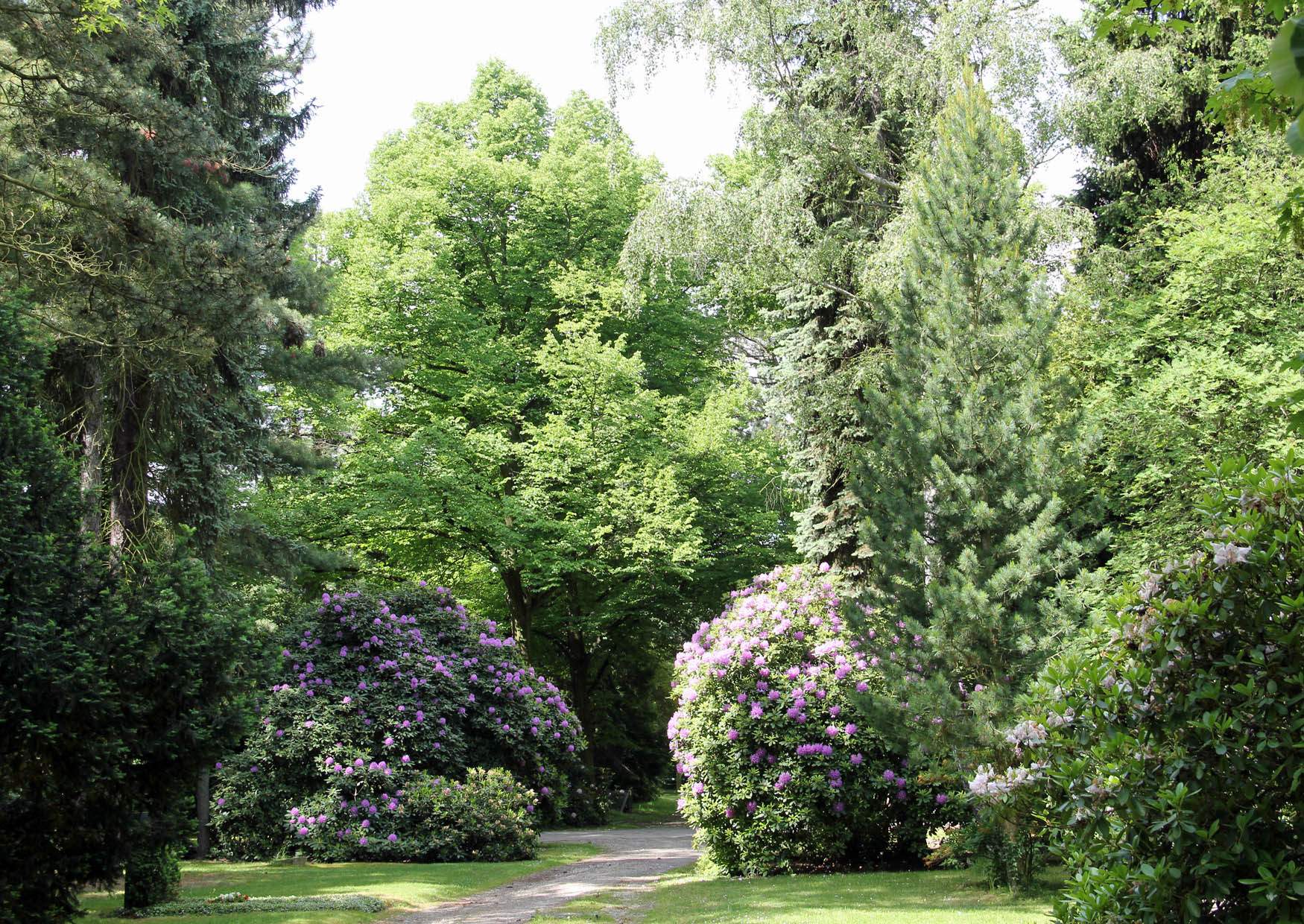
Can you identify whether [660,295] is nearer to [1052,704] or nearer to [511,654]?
[511,654]

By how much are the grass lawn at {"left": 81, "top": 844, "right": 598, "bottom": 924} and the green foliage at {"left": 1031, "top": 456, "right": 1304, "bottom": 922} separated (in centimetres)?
749

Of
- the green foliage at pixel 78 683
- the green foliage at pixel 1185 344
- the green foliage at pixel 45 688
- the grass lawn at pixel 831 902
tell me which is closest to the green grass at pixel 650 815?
the grass lawn at pixel 831 902

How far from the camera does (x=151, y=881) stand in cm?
1030

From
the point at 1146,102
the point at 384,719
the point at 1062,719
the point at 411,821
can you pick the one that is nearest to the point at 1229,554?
the point at 1062,719

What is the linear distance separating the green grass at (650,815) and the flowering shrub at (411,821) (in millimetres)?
8627

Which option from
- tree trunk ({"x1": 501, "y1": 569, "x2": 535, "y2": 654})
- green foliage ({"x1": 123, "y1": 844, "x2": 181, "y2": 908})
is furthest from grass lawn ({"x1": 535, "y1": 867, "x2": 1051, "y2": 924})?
tree trunk ({"x1": 501, "y1": 569, "x2": 535, "y2": 654})

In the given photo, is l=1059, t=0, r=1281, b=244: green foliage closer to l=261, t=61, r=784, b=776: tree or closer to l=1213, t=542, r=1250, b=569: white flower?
l=261, t=61, r=784, b=776: tree

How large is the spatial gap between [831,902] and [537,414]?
15.8 m

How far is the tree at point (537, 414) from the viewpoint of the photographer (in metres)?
21.7

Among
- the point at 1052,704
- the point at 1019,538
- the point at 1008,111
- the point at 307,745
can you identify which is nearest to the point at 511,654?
the point at 307,745

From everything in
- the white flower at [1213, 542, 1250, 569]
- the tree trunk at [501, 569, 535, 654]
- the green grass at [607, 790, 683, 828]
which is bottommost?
the green grass at [607, 790, 683, 828]

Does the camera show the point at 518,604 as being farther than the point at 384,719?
Yes

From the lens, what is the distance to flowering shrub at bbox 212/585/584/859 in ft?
50.3

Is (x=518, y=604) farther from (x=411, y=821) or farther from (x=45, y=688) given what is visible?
(x=45, y=688)
